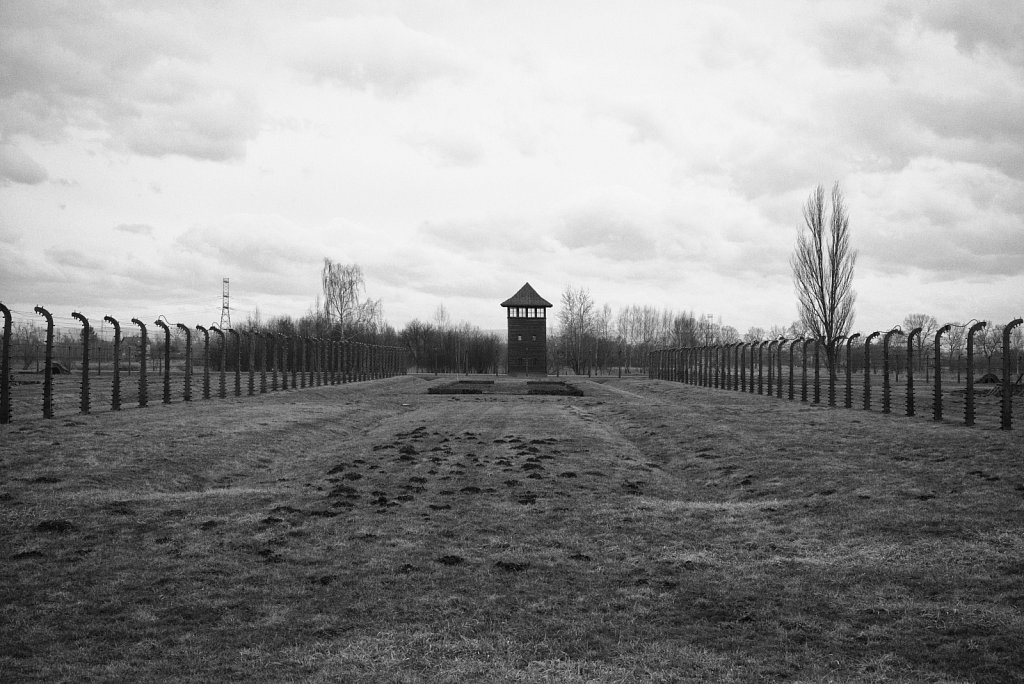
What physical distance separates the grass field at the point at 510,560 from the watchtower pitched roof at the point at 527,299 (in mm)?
66068

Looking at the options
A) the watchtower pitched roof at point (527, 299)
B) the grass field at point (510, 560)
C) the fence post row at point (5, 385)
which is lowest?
the grass field at point (510, 560)

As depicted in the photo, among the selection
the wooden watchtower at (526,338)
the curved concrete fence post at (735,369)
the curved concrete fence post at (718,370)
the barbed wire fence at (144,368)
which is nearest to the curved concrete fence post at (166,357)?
the barbed wire fence at (144,368)

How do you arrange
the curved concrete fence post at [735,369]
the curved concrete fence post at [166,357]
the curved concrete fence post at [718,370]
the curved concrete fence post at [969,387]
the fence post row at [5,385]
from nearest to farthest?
the fence post row at [5,385]
the curved concrete fence post at [969,387]
the curved concrete fence post at [166,357]
the curved concrete fence post at [735,369]
the curved concrete fence post at [718,370]

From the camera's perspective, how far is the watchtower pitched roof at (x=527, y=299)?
82188 millimetres

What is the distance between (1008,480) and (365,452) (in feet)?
39.1

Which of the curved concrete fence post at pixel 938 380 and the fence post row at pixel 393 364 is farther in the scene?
the curved concrete fence post at pixel 938 380

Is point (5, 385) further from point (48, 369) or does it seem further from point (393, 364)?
point (393, 364)

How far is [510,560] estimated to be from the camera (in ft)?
27.4

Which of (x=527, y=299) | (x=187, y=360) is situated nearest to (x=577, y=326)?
(x=527, y=299)

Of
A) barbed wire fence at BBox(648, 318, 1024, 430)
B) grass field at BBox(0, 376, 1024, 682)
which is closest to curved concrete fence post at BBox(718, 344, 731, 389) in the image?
barbed wire fence at BBox(648, 318, 1024, 430)

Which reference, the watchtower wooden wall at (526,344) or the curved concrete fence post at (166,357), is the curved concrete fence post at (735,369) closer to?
the curved concrete fence post at (166,357)

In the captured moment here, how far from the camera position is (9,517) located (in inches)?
368

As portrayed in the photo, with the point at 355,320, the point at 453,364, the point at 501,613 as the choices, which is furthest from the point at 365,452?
the point at 453,364

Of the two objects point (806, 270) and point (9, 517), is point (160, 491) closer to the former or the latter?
point (9, 517)
